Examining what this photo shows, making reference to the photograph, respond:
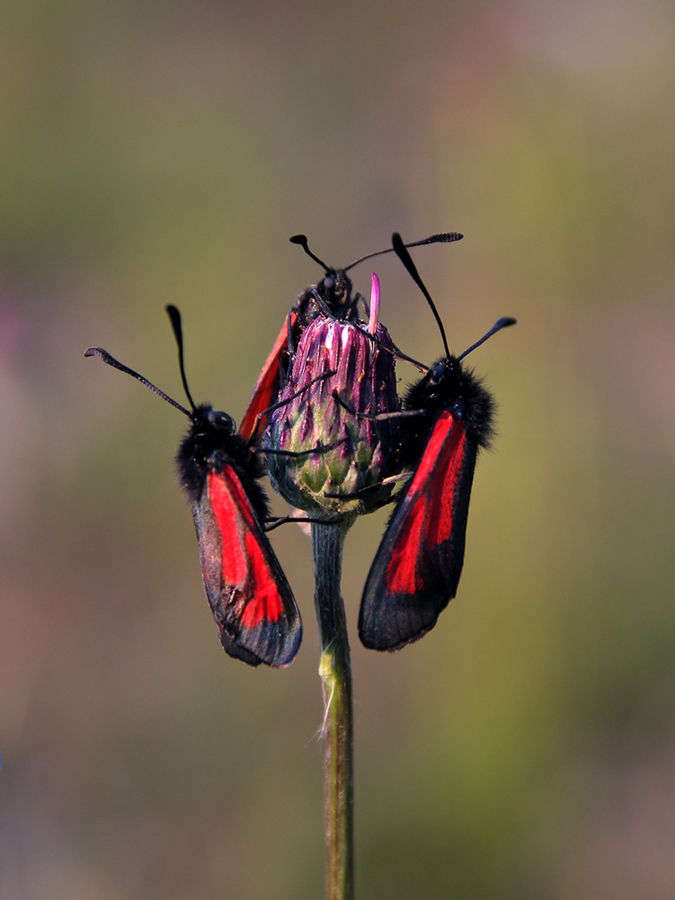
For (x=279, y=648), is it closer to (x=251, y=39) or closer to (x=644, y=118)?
(x=644, y=118)

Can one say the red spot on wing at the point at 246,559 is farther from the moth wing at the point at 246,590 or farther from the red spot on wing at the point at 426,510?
the red spot on wing at the point at 426,510

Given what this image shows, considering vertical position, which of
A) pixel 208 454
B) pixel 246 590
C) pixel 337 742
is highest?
pixel 208 454

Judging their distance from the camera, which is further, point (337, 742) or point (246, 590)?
point (246, 590)

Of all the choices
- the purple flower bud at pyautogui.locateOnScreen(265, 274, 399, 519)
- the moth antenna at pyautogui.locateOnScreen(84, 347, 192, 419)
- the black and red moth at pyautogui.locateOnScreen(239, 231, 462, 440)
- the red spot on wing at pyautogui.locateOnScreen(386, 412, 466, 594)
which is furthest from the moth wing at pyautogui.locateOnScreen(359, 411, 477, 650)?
the moth antenna at pyautogui.locateOnScreen(84, 347, 192, 419)

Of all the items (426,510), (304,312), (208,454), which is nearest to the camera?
(426,510)

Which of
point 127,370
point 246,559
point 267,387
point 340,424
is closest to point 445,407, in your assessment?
point 340,424

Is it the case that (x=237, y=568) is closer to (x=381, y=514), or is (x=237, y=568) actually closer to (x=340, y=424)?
(x=340, y=424)
